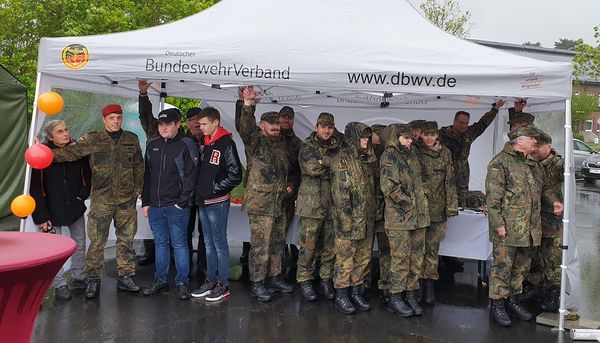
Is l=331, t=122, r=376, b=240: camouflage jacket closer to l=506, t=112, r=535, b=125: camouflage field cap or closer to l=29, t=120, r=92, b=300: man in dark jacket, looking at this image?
l=506, t=112, r=535, b=125: camouflage field cap

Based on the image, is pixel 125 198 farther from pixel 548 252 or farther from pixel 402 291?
pixel 548 252

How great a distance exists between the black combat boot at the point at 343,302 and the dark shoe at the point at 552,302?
1.85 meters

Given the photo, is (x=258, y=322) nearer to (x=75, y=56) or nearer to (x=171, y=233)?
(x=171, y=233)

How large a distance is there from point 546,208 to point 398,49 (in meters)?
2.06

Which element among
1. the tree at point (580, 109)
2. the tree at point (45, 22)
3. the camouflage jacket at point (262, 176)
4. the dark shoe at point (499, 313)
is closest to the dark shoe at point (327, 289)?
the camouflage jacket at point (262, 176)

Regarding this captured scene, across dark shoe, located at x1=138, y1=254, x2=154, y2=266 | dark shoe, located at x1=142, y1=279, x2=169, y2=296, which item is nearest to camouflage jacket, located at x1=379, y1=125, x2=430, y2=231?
dark shoe, located at x1=142, y1=279, x2=169, y2=296

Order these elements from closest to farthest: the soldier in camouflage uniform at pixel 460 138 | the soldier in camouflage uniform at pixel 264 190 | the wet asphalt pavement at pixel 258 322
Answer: the wet asphalt pavement at pixel 258 322, the soldier in camouflage uniform at pixel 264 190, the soldier in camouflage uniform at pixel 460 138

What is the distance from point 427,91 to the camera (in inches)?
182

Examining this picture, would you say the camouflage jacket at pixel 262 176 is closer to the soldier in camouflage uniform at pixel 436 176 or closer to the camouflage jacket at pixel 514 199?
the soldier in camouflage uniform at pixel 436 176

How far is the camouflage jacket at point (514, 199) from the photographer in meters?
4.74

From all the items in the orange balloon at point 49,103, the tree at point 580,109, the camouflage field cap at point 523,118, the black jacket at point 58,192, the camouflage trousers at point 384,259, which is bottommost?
the camouflage trousers at point 384,259

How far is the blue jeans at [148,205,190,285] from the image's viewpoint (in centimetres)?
532

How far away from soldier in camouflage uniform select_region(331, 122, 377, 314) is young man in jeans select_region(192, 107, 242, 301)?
0.98 metres

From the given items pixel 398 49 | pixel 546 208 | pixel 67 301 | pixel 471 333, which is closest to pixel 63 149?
pixel 67 301
